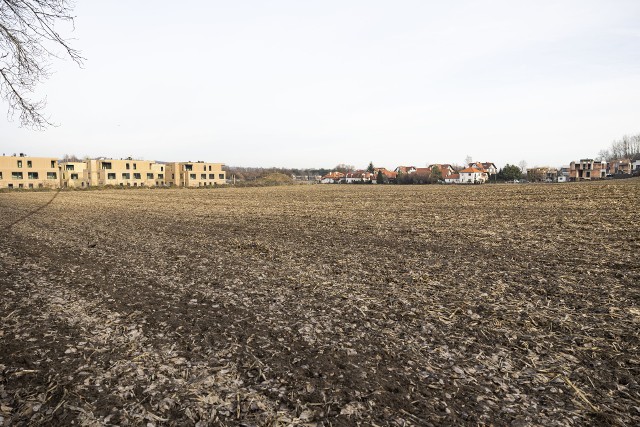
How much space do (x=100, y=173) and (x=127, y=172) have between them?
315 inches

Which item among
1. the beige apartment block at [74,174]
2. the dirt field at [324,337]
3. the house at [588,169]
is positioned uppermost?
the house at [588,169]

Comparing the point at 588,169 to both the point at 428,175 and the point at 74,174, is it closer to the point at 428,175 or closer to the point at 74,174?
the point at 428,175

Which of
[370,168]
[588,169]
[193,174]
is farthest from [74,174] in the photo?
[588,169]

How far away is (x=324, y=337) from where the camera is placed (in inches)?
225

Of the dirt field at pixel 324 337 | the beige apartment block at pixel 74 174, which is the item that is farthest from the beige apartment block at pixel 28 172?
the dirt field at pixel 324 337

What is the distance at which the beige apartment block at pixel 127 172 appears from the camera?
380 feet

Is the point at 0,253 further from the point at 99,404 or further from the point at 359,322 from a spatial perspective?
the point at 359,322

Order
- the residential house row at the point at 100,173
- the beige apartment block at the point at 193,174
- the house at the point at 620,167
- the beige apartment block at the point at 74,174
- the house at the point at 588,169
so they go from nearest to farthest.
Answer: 1. the residential house row at the point at 100,173
2. the beige apartment block at the point at 74,174
3. the beige apartment block at the point at 193,174
4. the house at the point at 620,167
5. the house at the point at 588,169

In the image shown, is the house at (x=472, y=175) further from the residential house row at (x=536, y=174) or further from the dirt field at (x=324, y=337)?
the dirt field at (x=324, y=337)

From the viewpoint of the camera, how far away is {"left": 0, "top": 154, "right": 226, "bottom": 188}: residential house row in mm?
105562

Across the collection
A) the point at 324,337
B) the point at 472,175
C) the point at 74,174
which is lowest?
the point at 324,337

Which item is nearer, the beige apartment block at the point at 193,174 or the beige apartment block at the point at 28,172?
the beige apartment block at the point at 28,172

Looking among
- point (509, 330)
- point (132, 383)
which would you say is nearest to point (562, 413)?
point (509, 330)

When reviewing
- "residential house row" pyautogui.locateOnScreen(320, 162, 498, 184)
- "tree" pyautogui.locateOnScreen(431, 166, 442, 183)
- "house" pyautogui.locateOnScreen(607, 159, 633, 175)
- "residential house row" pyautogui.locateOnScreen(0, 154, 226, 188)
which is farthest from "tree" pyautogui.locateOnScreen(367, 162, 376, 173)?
"house" pyautogui.locateOnScreen(607, 159, 633, 175)
